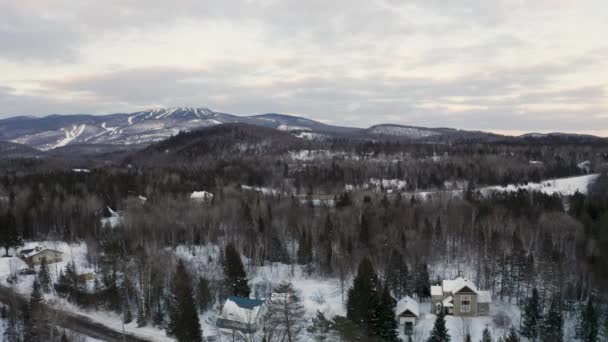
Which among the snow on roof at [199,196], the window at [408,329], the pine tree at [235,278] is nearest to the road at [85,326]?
the pine tree at [235,278]

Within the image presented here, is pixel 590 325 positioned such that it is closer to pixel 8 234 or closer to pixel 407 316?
pixel 407 316

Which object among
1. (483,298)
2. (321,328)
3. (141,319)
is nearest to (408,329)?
(483,298)

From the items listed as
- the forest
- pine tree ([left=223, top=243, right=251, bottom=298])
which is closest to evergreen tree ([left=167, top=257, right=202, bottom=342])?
the forest

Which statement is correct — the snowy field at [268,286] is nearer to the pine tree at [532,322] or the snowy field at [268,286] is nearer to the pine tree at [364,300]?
the pine tree at [532,322]

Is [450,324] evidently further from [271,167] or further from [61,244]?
[271,167]

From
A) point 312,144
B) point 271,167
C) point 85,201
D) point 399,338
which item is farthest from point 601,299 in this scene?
point 312,144

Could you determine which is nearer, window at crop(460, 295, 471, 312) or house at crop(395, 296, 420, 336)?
house at crop(395, 296, 420, 336)

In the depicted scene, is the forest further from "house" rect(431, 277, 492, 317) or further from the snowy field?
"house" rect(431, 277, 492, 317)
